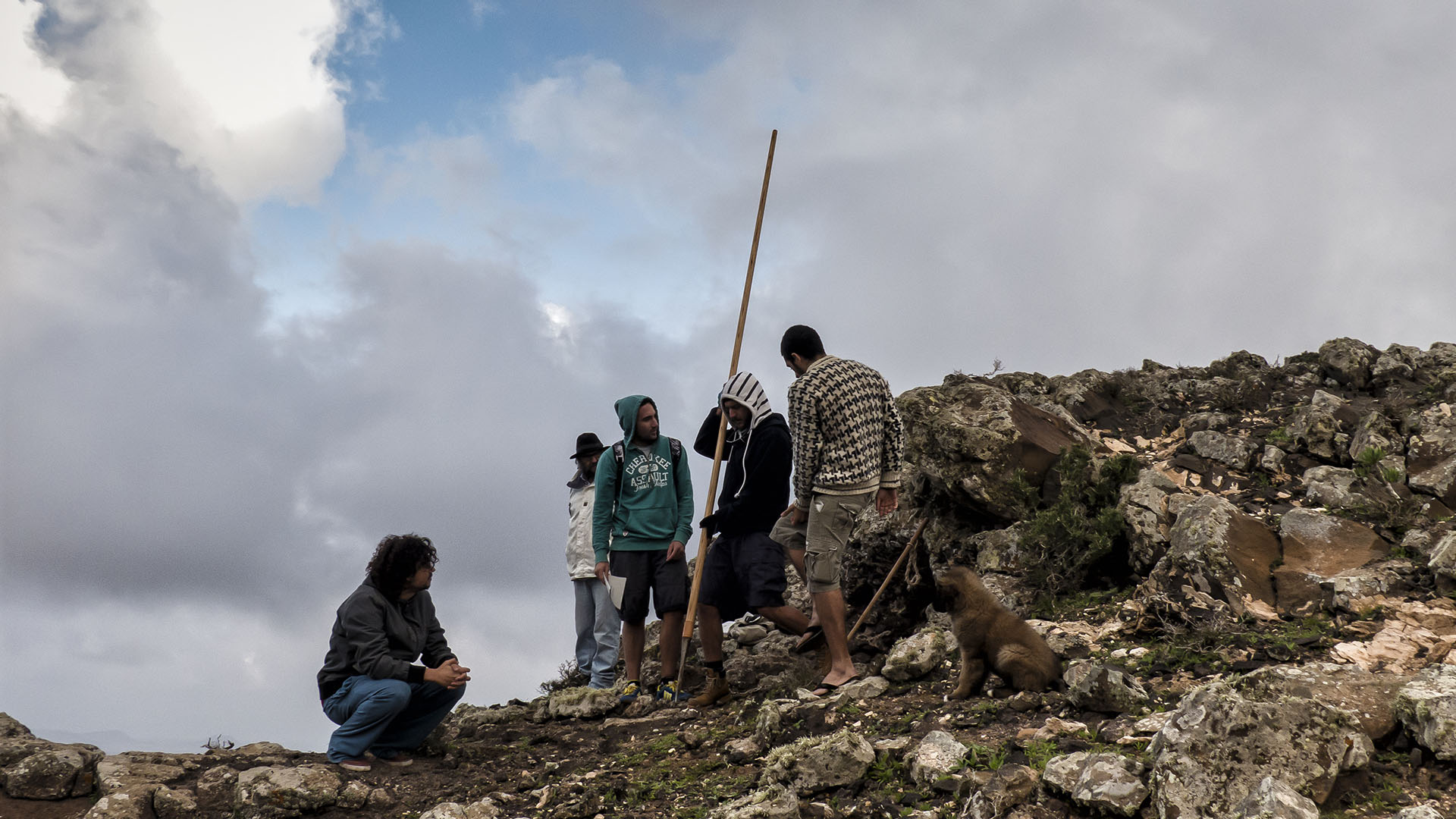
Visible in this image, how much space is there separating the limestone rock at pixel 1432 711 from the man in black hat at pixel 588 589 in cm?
562

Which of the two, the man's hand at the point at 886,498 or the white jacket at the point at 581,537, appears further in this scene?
the white jacket at the point at 581,537

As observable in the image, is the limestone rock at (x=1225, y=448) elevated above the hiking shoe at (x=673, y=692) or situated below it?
above

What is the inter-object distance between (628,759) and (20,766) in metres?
4.15

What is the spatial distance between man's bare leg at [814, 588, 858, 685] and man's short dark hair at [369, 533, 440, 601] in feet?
9.45

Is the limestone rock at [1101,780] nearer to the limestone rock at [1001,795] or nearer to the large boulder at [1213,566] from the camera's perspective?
the limestone rock at [1001,795]

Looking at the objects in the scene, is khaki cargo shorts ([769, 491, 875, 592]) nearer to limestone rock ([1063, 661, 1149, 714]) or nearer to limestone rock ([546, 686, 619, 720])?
limestone rock ([1063, 661, 1149, 714])

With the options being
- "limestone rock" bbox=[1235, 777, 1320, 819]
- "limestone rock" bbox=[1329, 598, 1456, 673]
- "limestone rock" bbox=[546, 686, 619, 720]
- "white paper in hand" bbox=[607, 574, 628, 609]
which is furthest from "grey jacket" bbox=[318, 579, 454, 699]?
"limestone rock" bbox=[1329, 598, 1456, 673]

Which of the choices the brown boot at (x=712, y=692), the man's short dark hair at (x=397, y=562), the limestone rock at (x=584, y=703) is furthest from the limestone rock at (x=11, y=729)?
the brown boot at (x=712, y=692)

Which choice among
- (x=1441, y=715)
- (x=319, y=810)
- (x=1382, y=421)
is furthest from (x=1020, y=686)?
(x=1382, y=421)

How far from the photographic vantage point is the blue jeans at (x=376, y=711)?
254 inches

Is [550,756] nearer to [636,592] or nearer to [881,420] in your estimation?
[636,592]

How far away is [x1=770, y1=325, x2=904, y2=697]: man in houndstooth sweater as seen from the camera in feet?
22.2

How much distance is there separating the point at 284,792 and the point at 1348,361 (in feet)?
42.8

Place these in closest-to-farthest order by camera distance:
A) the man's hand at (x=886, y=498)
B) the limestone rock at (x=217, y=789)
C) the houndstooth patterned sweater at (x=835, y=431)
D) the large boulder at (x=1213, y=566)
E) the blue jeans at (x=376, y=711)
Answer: the limestone rock at (x=217, y=789) < the blue jeans at (x=376, y=711) < the large boulder at (x=1213, y=566) < the houndstooth patterned sweater at (x=835, y=431) < the man's hand at (x=886, y=498)
